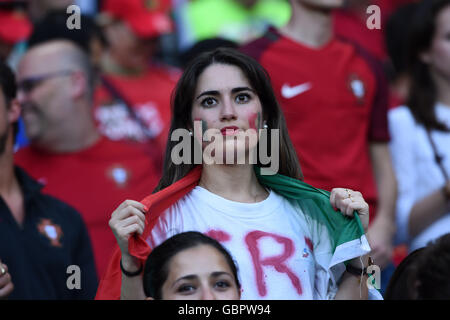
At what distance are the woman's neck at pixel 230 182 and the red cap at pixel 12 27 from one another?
264cm

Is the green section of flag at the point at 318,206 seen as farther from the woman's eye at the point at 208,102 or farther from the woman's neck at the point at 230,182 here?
the woman's eye at the point at 208,102

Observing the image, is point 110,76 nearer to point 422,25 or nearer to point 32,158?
point 32,158

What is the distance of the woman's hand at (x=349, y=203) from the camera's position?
269cm

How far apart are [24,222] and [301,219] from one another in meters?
1.38

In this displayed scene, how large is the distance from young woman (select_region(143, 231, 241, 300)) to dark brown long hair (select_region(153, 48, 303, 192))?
0.43 meters

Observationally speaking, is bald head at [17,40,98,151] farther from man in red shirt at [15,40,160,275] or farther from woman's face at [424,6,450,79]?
woman's face at [424,6,450,79]

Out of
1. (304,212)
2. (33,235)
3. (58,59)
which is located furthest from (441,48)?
(33,235)

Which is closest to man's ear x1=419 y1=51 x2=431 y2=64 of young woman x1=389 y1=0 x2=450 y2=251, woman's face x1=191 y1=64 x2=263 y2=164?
young woman x1=389 y1=0 x2=450 y2=251

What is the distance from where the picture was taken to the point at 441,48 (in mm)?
4488

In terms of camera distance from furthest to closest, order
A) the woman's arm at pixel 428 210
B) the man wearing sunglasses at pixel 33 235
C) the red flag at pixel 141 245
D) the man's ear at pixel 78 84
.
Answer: the man's ear at pixel 78 84, the woman's arm at pixel 428 210, the man wearing sunglasses at pixel 33 235, the red flag at pixel 141 245

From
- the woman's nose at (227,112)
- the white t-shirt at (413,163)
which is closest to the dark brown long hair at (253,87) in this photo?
the woman's nose at (227,112)

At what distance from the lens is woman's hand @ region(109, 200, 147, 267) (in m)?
2.53

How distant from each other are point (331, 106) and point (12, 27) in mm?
2296

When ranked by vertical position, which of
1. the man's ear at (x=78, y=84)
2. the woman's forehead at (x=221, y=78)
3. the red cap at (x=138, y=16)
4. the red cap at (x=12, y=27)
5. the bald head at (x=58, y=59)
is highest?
the red cap at (x=138, y=16)
